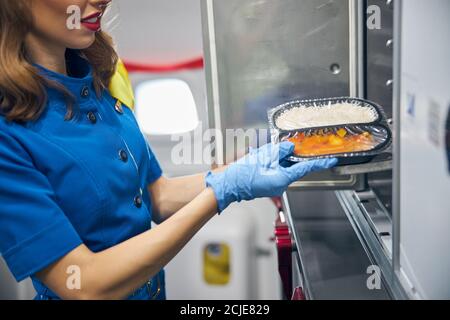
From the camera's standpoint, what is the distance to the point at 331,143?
1.32 meters

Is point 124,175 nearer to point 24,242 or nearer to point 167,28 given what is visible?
point 24,242

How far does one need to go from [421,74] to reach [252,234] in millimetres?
1565

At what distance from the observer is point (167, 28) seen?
2.51m

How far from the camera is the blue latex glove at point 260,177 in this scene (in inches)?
50.7

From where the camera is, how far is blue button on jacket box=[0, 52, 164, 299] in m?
1.12

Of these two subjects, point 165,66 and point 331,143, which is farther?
point 165,66

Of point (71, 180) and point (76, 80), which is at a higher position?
point (76, 80)

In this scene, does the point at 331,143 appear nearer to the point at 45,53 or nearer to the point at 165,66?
the point at 45,53

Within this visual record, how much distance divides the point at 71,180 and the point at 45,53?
0.29m

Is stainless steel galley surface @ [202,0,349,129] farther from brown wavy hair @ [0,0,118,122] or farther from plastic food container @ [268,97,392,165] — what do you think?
brown wavy hair @ [0,0,118,122]

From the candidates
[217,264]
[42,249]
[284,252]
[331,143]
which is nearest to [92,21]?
[42,249]

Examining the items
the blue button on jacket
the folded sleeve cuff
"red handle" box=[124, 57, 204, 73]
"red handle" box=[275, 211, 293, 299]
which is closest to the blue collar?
the blue button on jacket

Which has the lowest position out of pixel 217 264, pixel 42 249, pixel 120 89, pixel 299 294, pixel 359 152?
pixel 217 264

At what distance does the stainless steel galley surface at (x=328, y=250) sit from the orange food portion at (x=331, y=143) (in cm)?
26
